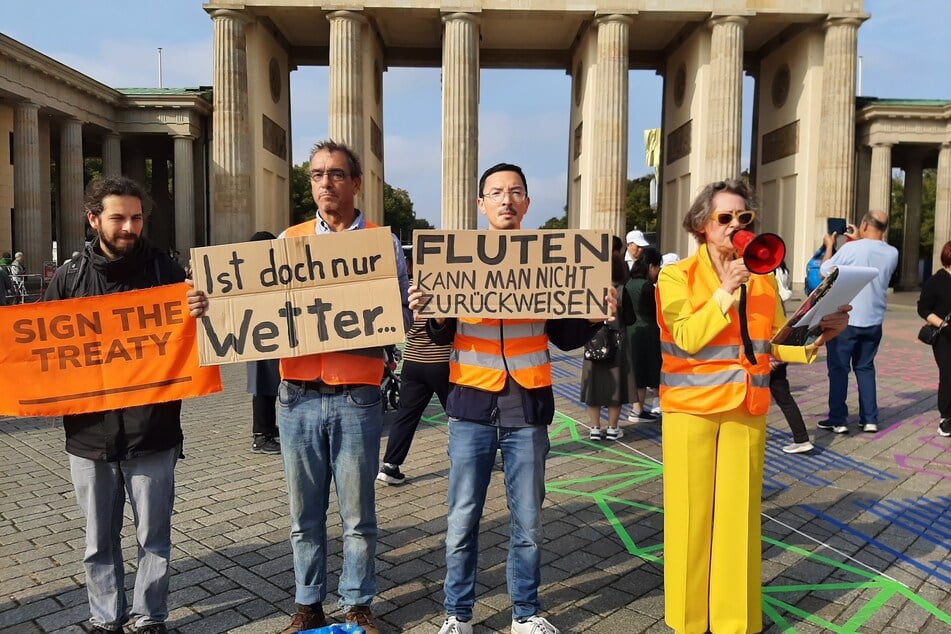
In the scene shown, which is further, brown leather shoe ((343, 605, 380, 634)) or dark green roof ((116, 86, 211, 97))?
dark green roof ((116, 86, 211, 97))

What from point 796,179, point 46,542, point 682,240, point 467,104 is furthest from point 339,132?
point 46,542

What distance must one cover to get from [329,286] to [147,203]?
97 cm

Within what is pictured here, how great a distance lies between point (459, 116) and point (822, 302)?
96.7 feet

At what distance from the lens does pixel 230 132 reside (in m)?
31.0

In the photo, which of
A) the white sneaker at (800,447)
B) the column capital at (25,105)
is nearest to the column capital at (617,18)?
the column capital at (25,105)

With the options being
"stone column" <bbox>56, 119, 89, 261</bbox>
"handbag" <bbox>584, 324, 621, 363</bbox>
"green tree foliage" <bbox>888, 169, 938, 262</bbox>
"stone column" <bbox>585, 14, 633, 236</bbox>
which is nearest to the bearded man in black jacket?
"handbag" <bbox>584, 324, 621, 363</bbox>

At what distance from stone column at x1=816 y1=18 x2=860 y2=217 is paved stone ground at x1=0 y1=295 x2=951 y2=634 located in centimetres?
2639

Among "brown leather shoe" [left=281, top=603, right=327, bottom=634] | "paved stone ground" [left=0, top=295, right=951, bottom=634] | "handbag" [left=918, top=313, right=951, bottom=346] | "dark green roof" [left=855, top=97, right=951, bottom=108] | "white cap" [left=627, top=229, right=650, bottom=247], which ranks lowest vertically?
"paved stone ground" [left=0, top=295, right=951, bottom=634]

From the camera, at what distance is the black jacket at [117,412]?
3.34 meters

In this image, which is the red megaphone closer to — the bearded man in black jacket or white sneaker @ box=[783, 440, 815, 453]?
the bearded man in black jacket

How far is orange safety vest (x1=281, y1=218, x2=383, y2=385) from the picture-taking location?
342cm

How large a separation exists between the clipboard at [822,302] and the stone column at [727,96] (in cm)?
2928

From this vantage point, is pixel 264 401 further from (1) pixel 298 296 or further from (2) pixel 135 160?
(2) pixel 135 160

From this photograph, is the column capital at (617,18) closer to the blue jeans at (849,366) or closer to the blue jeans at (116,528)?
the blue jeans at (849,366)
